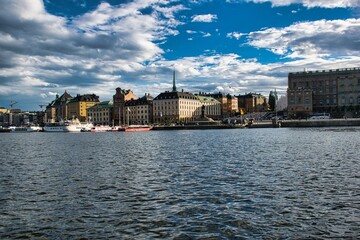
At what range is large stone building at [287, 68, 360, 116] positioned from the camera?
178 meters

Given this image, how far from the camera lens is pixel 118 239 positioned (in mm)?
14328

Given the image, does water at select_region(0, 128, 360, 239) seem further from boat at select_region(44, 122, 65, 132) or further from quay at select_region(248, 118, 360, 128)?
boat at select_region(44, 122, 65, 132)

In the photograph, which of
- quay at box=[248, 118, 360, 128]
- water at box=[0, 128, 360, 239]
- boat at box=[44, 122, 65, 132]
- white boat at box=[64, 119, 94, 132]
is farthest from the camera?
boat at box=[44, 122, 65, 132]

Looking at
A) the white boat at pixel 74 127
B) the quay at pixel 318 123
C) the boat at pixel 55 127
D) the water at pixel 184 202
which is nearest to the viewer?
the water at pixel 184 202

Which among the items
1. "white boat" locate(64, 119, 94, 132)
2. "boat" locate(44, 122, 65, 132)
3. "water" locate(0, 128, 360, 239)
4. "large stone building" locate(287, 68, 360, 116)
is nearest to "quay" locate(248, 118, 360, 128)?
"large stone building" locate(287, 68, 360, 116)

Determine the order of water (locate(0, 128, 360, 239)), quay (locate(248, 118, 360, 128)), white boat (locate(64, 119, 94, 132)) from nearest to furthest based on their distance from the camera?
water (locate(0, 128, 360, 239)) < quay (locate(248, 118, 360, 128)) < white boat (locate(64, 119, 94, 132))

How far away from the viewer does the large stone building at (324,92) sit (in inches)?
7008

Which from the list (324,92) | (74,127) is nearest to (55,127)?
(74,127)

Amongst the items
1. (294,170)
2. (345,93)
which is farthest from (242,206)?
(345,93)

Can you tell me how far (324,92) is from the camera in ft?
609

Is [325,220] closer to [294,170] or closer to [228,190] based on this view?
[228,190]

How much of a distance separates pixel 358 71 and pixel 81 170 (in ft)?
568

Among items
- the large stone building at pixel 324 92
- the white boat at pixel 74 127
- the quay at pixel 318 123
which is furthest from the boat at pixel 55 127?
the large stone building at pixel 324 92

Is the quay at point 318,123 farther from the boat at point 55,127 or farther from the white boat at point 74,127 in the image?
the boat at point 55,127
